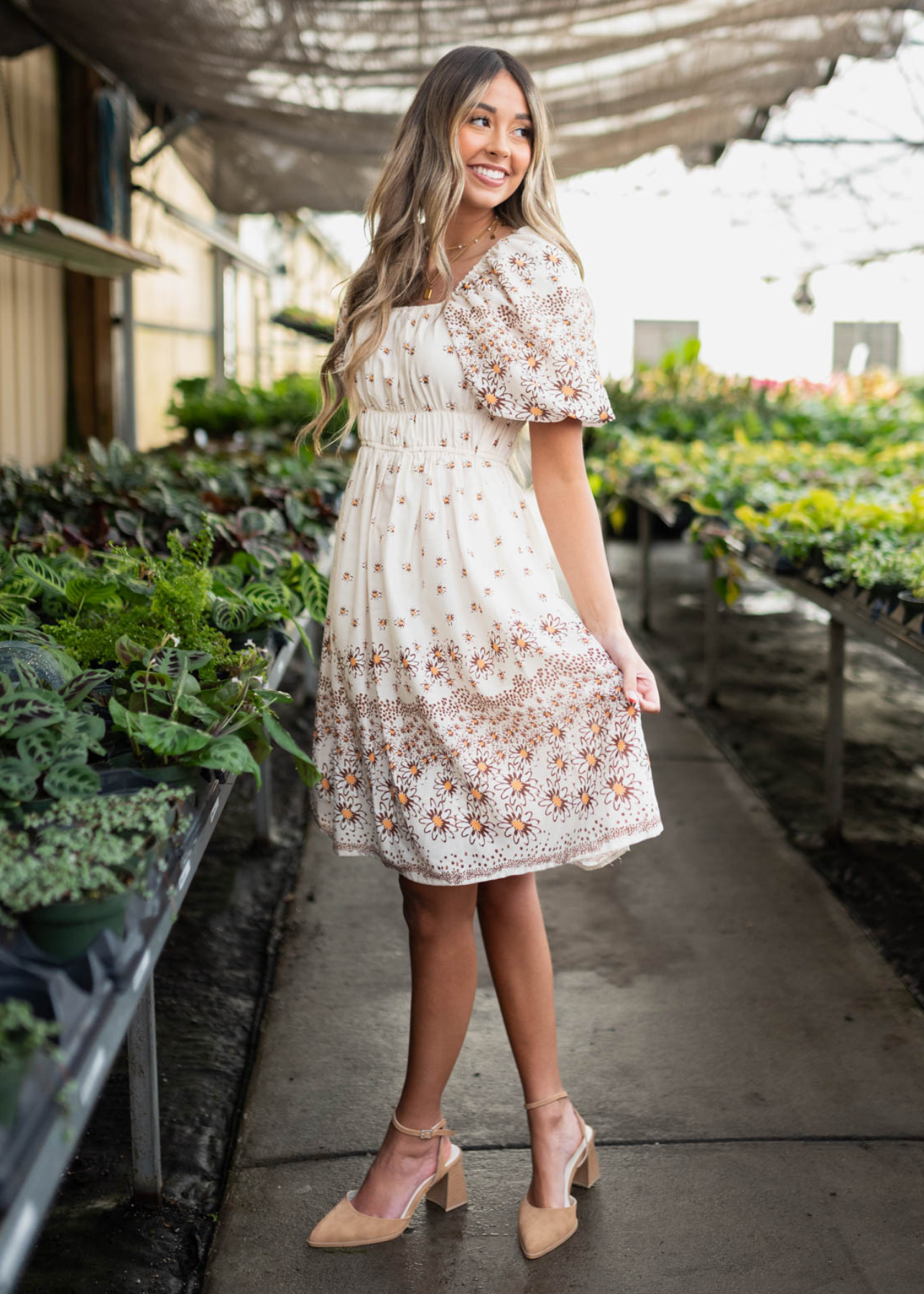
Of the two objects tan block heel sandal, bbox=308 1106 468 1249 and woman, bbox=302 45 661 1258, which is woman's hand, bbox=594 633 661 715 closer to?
woman, bbox=302 45 661 1258

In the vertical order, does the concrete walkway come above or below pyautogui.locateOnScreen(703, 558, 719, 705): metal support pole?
below

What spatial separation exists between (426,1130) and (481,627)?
81 centimetres

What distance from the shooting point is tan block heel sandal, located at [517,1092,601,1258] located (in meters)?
1.79

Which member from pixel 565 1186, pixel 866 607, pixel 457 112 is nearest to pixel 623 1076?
pixel 565 1186

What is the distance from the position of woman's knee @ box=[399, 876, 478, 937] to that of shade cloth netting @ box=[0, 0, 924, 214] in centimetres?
352

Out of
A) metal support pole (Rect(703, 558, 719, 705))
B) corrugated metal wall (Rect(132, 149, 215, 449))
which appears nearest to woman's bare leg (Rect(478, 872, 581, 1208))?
metal support pole (Rect(703, 558, 719, 705))

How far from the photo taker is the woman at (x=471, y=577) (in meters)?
1.66

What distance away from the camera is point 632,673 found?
1700 millimetres

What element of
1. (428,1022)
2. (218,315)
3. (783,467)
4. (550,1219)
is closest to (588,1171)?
(550,1219)

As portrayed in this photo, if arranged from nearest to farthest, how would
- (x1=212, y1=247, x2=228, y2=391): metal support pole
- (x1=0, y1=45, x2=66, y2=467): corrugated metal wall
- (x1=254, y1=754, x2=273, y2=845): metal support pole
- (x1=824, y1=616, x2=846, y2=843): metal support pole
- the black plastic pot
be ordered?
the black plastic pot, (x1=824, y1=616, x2=846, y2=843): metal support pole, (x1=254, y1=754, x2=273, y2=845): metal support pole, (x1=0, y1=45, x2=66, y2=467): corrugated metal wall, (x1=212, y1=247, x2=228, y2=391): metal support pole

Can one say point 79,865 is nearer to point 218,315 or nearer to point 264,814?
point 264,814

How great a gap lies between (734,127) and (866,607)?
14.7 feet

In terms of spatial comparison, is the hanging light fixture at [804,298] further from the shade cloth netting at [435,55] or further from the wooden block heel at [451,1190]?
the wooden block heel at [451,1190]

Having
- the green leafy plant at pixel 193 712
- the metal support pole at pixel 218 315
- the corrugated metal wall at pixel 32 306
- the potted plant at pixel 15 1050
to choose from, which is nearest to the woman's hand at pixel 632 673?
the green leafy plant at pixel 193 712
